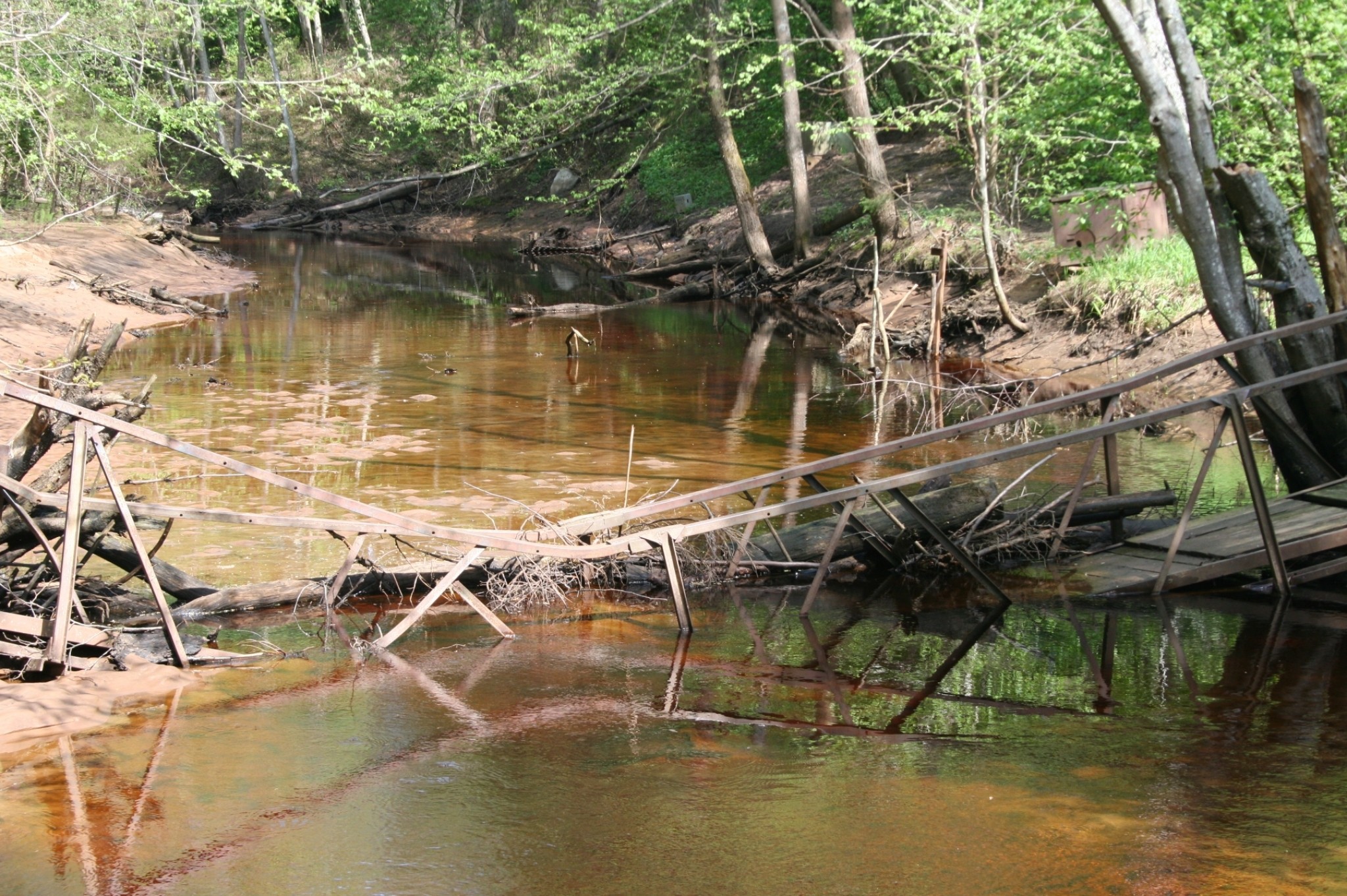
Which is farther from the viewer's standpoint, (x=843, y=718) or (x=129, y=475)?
(x=129, y=475)

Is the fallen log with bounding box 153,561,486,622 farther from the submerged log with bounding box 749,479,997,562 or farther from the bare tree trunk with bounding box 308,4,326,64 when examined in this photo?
the bare tree trunk with bounding box 308,4,326,64

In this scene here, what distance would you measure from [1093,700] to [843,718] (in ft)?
4.91

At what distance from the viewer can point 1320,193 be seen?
31.7 feet

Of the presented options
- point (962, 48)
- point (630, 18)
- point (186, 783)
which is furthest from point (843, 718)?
point (630, 18)

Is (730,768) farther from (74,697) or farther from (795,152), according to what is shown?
(795,152)

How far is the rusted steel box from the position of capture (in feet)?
60.3

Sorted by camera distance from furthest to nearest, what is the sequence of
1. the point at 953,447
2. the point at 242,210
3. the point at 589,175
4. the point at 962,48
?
the point at 242,210, the point at 589,175, the point at 962,48, the point at 953,447

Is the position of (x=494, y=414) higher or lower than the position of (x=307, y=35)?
lower

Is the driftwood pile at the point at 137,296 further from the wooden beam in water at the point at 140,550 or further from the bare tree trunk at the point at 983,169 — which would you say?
the wooden beam in water at the point at 140,550

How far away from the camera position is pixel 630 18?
89.2 feet

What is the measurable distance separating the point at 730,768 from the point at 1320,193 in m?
7.17

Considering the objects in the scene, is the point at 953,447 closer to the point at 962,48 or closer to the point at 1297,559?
the point at 1297,559

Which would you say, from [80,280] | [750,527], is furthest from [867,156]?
[750,527]

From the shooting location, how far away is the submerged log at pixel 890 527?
9.41 m
